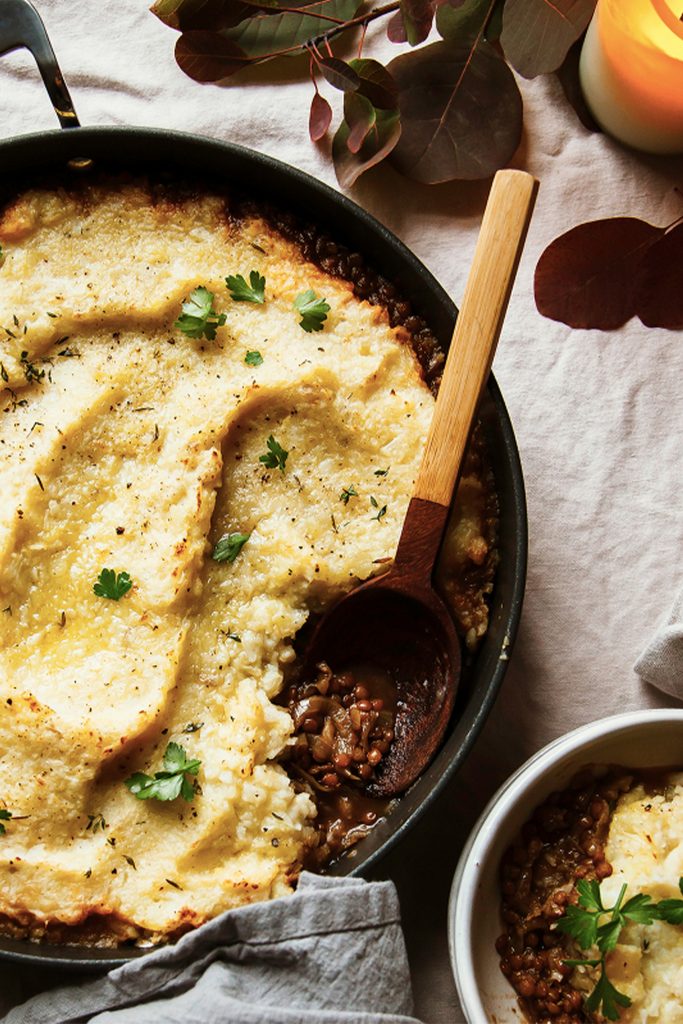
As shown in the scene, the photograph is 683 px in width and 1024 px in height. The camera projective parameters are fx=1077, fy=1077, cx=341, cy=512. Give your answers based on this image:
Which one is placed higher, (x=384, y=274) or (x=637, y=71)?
(x=637, y=71)

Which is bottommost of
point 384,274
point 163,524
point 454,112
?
point 163,524

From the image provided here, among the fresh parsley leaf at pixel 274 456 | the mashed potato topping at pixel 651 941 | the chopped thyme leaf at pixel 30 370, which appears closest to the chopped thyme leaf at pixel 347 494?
the fresh parsley leaf at pixel 274 456

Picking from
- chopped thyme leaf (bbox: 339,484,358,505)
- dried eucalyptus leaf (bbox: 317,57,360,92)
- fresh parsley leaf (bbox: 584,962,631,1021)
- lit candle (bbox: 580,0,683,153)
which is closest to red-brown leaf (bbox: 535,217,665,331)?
lit candle (bbox: 580,0,683,153)

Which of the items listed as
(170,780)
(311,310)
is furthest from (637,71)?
(170,780)

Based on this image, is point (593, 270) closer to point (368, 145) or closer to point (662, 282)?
point (662, 282)

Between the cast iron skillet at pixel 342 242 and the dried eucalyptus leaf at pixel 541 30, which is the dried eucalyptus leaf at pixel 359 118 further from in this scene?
the dried eucalyptus leaf at pixel 541 30

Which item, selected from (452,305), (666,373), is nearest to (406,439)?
(452,305)

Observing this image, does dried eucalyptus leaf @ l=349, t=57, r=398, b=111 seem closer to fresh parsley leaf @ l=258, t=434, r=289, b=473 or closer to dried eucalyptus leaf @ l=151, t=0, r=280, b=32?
dried eucalyptus leaf @ l=151, t=0, r=280, b=32
